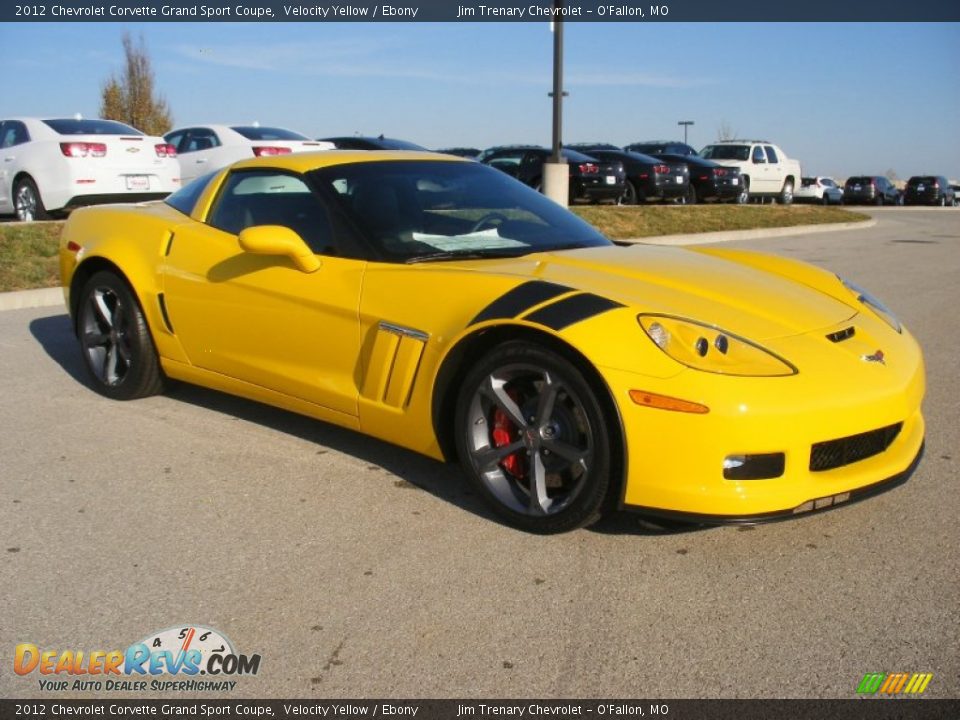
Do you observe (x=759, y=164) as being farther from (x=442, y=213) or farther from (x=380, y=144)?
(x=442, y=213)

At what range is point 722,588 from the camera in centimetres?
316

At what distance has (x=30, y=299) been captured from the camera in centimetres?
875

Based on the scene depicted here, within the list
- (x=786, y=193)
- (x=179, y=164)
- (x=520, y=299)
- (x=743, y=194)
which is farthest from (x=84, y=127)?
(x=786, y=193)

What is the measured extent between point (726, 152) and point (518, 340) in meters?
26.3

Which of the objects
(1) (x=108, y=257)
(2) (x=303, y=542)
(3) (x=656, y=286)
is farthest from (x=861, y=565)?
(1) (x=108, y=257)

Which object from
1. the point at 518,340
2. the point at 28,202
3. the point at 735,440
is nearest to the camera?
the point at 735,440

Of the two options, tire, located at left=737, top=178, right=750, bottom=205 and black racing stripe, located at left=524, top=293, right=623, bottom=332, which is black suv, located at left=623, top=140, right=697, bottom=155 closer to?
Result: tire, located at left=737, top=178, right=750, bottom=205

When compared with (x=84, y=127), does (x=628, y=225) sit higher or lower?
lower

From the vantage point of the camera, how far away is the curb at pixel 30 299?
8.61m

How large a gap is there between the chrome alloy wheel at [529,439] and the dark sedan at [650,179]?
18891mm

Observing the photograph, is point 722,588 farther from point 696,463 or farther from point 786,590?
point 696,463

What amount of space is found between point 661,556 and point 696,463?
403mm

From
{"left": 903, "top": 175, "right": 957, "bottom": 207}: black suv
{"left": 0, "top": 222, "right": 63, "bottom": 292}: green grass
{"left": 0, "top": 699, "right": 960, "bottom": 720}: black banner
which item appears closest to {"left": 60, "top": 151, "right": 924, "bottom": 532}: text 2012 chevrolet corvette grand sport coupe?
{"left": 0, "top": 699, "right": 960, "bottom": 720}: black banner

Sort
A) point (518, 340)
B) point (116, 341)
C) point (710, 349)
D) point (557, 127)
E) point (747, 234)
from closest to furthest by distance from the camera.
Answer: point (710, 349) < point (518, 340) < point (116, 341) < point (557, 127) < point (747, 234)
